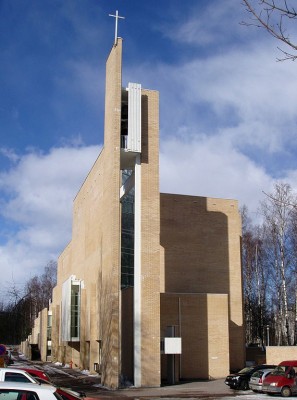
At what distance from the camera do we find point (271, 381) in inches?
1038

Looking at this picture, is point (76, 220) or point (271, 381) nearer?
point (271, 381)

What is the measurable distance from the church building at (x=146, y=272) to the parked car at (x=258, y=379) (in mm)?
4752

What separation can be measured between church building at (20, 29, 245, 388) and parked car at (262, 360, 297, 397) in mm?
5977

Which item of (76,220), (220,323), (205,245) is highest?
(76,220)

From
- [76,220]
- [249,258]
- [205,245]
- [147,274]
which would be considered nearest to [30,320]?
[76,220]

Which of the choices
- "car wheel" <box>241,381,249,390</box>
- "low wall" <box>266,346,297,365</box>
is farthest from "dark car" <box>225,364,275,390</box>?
"low wall" <box>266,346,297,365</box>

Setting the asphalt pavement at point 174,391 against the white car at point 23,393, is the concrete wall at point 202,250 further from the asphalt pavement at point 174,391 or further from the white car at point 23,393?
the white car at point 23,393

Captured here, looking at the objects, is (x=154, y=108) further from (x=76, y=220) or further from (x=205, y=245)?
(x=76, y=220)

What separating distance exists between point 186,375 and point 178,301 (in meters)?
4.71

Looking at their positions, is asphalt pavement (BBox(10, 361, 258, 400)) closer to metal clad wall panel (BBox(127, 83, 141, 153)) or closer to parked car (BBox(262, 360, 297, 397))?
parked car (BBox(262, 360, 297, 397))

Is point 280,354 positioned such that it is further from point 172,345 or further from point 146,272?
point 146,272

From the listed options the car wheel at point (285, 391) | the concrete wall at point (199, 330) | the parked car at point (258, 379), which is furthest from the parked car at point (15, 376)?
the concrete wall at point (199, 330)

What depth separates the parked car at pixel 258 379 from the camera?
89.2 ft

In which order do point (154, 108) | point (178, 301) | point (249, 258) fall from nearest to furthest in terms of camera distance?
point (154, 108)
point (178, 301)
point (249, 258)
